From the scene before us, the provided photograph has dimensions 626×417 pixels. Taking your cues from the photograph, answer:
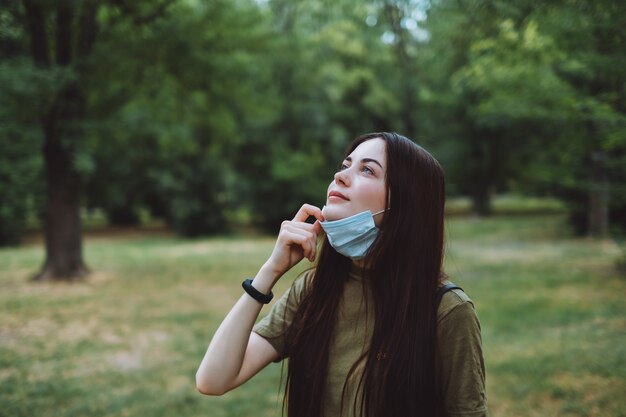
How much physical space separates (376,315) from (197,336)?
6.24 m

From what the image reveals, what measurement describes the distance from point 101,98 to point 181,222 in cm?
1308

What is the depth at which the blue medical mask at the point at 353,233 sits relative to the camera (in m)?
1.65

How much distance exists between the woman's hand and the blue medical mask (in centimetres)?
6

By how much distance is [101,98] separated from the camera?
1209 cm

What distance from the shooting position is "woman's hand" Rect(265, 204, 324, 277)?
1664 mm

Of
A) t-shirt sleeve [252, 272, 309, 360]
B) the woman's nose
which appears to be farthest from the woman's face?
t-shirt sleeve [252, 272, 309, 360]

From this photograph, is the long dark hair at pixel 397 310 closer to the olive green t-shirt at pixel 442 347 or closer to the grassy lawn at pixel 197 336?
the olive green t-shirt at pixel 442 347

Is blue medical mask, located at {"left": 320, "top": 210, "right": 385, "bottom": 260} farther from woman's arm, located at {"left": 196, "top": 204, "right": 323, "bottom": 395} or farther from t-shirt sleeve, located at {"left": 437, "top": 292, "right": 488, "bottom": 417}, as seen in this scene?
t-shirt sleeve, located at {"left": 437, "top": 292, "right": 488, "bottom": 417}

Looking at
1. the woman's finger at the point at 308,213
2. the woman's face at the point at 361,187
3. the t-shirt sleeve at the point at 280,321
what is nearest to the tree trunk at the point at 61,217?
the t-shirt sleeve at the point at 280,321

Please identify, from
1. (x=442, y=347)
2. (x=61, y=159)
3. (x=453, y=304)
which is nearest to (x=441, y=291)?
(x=453, y=304)

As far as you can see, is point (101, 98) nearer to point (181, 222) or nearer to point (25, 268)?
point (25, 268)

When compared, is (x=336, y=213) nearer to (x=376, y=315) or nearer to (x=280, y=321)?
(x=376, y=315)

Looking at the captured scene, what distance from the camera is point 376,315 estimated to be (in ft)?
5.43

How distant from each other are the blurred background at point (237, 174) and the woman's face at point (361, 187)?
1.37 meters
